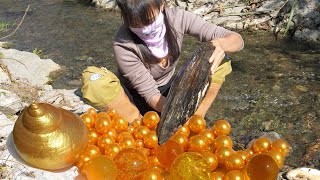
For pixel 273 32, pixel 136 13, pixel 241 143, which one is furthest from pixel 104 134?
pixel 273 32

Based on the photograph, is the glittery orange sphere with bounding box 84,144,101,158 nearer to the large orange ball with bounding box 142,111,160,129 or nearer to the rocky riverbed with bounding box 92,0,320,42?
the large orange ball with bounding box 142,111,160,129

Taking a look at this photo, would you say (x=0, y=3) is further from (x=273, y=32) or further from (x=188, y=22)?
(x=188, y=22)

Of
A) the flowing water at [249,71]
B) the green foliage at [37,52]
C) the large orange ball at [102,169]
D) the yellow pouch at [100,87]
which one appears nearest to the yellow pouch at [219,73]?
the flowing water at [249,71]

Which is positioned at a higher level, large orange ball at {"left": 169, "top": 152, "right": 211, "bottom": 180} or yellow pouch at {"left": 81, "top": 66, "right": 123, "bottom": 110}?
large orange ball at {"left": 169, "top": 152, "right": 211, "bottom": 180}

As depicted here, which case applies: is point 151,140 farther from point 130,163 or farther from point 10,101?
point 10,101

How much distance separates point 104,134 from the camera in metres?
2.32

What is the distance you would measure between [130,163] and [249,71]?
7.49 ft

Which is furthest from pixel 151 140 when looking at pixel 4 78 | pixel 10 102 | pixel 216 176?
pixel 4 78

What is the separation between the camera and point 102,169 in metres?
1.85

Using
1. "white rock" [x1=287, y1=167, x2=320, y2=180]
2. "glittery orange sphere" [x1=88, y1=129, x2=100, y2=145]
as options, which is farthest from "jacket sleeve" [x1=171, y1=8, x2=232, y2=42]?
"white rock" [x1=287, y1=167, x2=320, y2=180]

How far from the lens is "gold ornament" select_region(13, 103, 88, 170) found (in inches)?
74.6

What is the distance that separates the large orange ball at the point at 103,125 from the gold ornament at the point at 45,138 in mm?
310

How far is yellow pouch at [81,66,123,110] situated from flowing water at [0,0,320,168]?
2.87 ft

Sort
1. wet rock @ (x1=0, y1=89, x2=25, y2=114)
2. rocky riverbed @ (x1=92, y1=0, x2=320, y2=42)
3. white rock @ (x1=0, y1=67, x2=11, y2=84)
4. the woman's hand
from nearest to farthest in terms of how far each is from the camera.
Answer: the woman's hand < wet rock @ (x1=0, y1=89, x2=25, y2=114) < white rock @ (x1=0, y1=67, x2=11, y2=84) < rocky riverbed @ (x1=92, y1=0, x2=320, y2=42)
